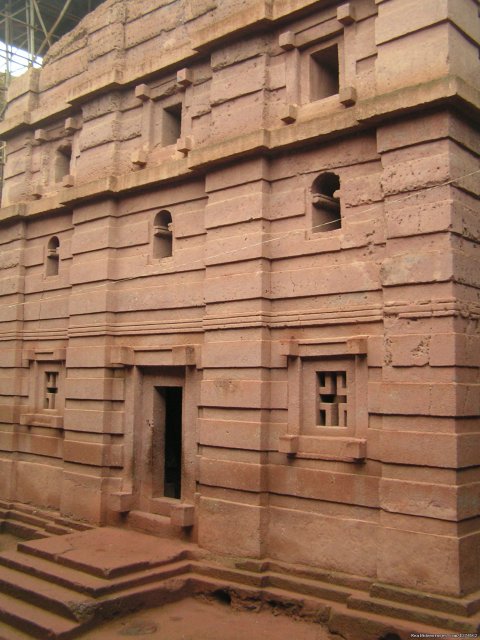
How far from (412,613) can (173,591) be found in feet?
11.0

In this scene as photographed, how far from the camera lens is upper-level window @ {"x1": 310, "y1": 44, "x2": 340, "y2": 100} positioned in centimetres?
917

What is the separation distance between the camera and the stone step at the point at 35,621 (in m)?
7.45

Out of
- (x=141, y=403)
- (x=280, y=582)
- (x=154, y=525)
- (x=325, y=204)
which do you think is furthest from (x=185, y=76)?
(x=280, y=582)

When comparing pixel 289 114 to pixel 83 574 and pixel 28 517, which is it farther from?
pixel 28 517

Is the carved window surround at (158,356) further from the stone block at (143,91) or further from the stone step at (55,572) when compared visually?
the stone block at (143,91)

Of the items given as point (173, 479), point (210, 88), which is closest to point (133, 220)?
point (210, 88)

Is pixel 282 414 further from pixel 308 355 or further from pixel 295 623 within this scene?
pixel 295 623

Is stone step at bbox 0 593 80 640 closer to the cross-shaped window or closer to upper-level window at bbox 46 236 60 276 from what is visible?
the cross-shaped window

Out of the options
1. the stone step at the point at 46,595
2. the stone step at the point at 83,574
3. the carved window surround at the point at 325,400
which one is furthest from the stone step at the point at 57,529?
the carved window surround at the point at 325,400

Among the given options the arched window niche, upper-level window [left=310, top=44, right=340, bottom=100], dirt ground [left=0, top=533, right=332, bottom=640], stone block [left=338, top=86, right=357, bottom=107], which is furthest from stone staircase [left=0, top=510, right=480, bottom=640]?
upper-level window [left=310, top=44, right=340, bottom=100]

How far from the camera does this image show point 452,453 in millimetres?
6961

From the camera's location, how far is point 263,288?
29.1 feet

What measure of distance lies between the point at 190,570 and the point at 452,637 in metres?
3.84

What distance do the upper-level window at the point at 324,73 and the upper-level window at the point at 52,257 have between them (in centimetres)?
641
